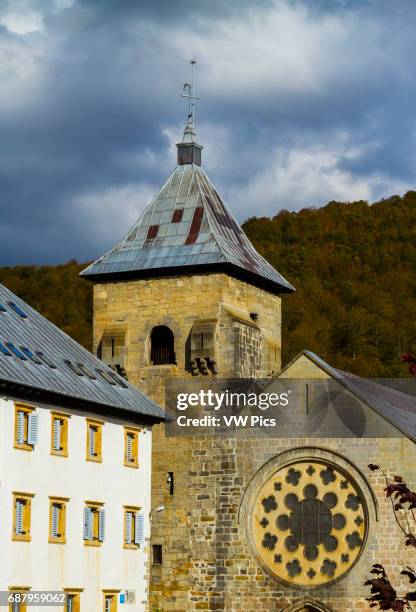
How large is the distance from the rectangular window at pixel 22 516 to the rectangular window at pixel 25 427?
45.7 inches

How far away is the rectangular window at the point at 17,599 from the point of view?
106 feet

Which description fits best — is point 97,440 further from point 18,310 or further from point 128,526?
point 18,310

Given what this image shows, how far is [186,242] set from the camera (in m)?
45.2

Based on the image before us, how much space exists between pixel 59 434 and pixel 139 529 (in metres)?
5.25

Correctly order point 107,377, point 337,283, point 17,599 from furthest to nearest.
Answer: point 337,283 → point 107,377 → point 17,599

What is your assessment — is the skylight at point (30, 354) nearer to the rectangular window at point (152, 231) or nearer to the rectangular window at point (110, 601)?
the rectangular window at point (110, 601)

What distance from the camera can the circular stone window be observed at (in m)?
39.9

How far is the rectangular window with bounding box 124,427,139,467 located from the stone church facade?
2917 millimetres

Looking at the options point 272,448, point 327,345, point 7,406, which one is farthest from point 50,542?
point 327,345

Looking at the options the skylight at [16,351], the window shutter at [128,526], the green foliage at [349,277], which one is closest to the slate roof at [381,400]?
the window shutter at [128,526]

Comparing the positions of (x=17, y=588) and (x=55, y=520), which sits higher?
(x=55, y=520)

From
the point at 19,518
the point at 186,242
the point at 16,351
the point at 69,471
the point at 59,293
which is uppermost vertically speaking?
the point at 59,293

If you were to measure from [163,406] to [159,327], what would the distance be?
2.68 metres

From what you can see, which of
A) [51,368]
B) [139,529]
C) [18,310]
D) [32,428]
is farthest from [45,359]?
[139,529]
